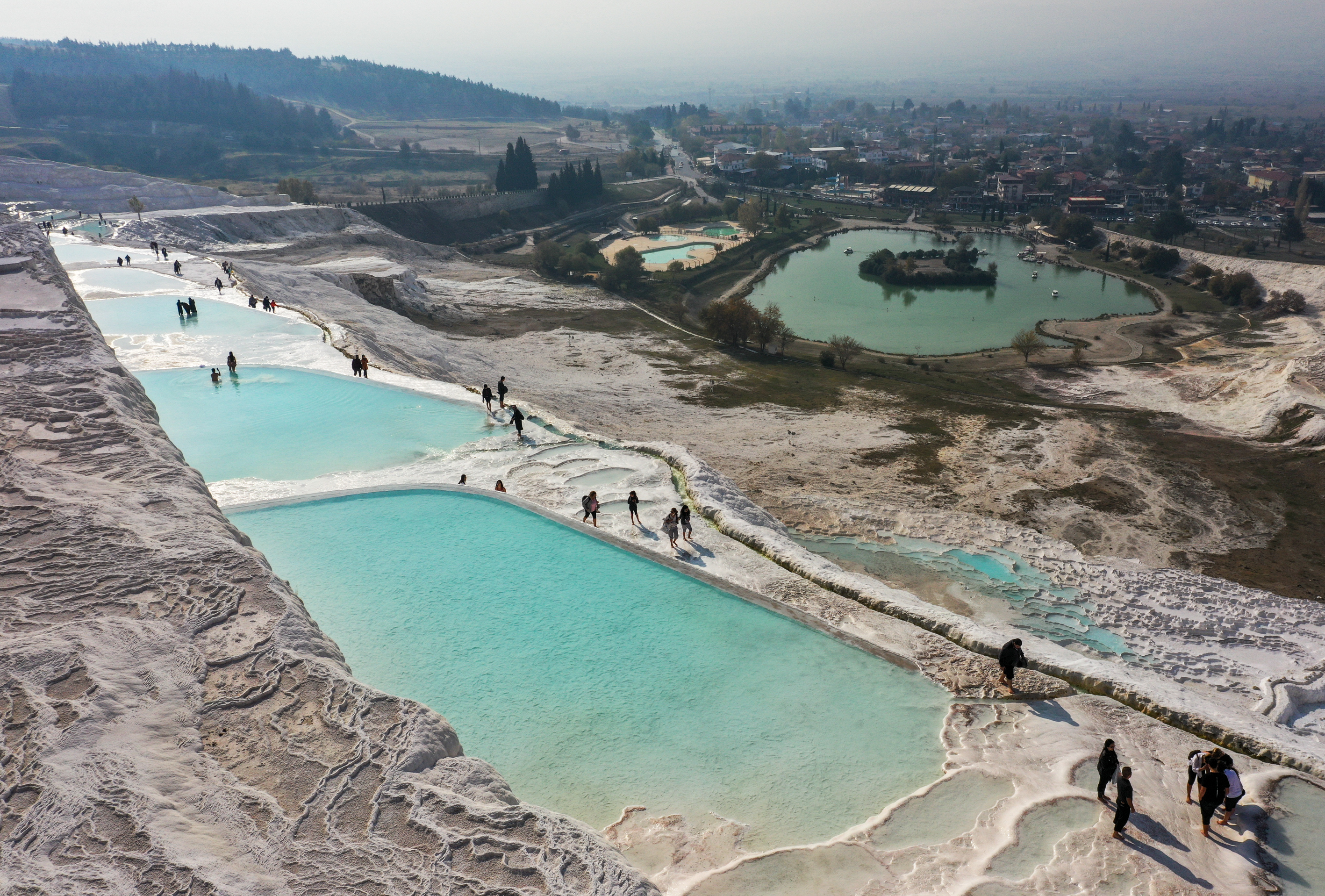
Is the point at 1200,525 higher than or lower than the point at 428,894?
lower

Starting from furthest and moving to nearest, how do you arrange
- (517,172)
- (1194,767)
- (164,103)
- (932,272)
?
1. (164,103)
2. (517,172)
3. (932,272)
4. (1194,767)

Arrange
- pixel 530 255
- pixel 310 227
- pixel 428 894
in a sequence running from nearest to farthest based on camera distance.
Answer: pixel 428 894, pixel 310 227, pixel 530 255

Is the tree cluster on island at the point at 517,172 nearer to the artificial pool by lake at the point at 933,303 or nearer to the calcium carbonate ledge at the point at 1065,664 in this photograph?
the artificial pool by lake at the point at 933,303

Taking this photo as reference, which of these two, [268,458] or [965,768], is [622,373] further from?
[965,768]

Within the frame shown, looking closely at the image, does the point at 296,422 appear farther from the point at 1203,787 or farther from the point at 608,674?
the point at 1203,787

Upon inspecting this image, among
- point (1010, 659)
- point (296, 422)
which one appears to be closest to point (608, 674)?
point (1010, 659)

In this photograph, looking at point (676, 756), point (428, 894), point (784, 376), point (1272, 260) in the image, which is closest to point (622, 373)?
point (784, 376)
